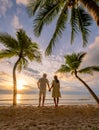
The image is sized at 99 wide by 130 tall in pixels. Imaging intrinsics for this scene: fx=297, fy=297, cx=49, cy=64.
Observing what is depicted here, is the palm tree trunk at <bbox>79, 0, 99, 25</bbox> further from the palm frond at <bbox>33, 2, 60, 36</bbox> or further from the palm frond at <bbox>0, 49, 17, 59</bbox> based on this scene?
the palm frond at <bbox>0, 49, 17, 59</bbox>

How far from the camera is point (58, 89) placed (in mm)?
15148

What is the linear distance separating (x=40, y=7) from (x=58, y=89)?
425 centimetres

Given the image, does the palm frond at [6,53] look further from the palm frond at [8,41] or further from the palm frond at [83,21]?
the palm frond at [83,21]

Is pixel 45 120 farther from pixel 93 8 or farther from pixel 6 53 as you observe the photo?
pixel 6 53

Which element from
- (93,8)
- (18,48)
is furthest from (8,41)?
(93,8)

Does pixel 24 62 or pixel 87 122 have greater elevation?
pixel 24 62

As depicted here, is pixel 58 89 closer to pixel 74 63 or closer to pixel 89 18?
pixel 89 18

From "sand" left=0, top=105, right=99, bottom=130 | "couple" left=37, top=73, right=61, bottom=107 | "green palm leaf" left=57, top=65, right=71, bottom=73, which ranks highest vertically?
"green palm leaf" left=57, top=65, right=71, bottom=73

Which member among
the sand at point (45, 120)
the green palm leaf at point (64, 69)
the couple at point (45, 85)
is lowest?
the sand at point (45, 120)

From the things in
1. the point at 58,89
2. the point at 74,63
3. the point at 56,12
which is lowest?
the point at 58,89

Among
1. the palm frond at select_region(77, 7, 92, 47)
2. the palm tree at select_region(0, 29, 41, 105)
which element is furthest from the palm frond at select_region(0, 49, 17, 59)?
the palm frond at select_region(77, 7, 92, 47)

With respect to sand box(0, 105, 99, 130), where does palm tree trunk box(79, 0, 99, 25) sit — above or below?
above

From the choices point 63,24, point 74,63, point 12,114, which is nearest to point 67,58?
point 74,63

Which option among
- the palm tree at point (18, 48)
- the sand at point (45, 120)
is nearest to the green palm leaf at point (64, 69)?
the palm tree at point (18, 48)
